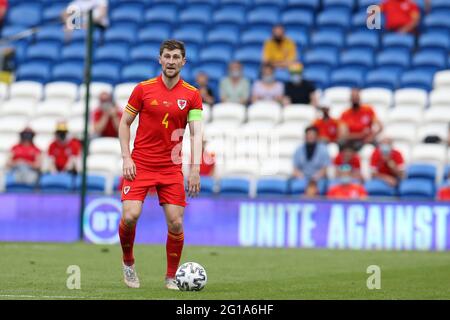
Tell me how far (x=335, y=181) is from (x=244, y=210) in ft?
5.55

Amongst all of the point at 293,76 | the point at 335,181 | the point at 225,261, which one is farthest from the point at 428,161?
the point at 225,261

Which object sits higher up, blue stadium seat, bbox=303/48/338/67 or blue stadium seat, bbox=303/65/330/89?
blue stadium seat, bbox=303/48/338/67

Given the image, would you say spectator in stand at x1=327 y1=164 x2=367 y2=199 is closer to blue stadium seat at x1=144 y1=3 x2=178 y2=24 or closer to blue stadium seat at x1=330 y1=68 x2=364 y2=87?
blue stadium seat at x1=330 y1=68 x2=364 y2=87

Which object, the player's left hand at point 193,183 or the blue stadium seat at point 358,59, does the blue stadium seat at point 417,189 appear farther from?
the player's left hand at point 193,183

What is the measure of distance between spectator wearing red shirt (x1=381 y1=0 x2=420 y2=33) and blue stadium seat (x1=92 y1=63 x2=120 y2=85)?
5.85 m

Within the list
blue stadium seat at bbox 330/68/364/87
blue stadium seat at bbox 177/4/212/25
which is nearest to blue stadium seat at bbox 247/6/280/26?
blue stadium seat at bbox 177/4/212/25

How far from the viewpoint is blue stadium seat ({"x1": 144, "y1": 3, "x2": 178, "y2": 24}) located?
2731cm

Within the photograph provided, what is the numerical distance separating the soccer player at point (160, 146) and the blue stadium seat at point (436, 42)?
44.9 feet

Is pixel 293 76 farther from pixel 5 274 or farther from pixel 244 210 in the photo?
pixel 5 274

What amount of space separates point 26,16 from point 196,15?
4.25 metres

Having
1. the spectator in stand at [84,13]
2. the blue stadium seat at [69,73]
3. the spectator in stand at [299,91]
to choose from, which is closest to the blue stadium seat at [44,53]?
the spectator in stand at [84,13]
